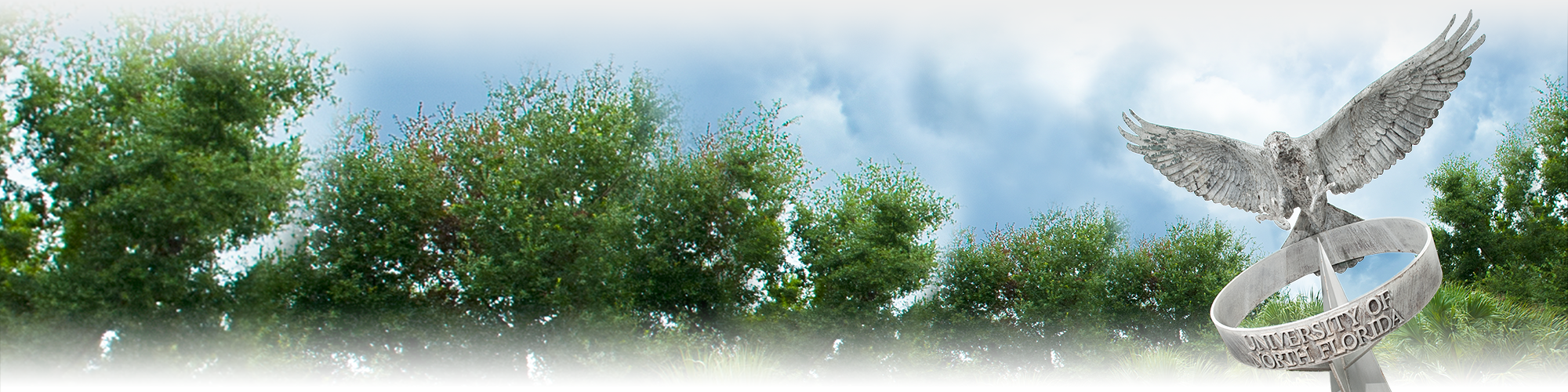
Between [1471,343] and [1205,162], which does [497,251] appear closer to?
[1205,162]

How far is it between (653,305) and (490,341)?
2784mm

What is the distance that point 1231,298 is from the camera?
8.41 m

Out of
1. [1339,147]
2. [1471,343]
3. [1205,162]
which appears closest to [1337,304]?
[1339,147]

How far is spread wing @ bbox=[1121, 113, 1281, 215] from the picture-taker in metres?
8.48

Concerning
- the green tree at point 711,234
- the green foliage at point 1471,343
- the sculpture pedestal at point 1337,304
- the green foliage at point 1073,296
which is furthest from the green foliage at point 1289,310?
the green tree at point 711,234

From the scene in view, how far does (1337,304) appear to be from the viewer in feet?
25.3

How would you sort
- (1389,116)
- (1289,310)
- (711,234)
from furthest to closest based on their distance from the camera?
(711,234) < (1289,310) < (1389,116)

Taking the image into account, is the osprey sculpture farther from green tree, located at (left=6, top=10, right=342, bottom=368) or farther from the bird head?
green tree, located at (left=6, top=10, right=342, bottom=368)

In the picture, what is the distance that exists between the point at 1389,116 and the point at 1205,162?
1.51 m

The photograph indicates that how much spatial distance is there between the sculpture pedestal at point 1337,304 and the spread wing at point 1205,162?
2.09ft

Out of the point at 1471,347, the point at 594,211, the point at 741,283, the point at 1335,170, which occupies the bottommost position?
the point at 1471,347

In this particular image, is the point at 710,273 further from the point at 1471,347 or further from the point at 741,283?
the point at 1471,347

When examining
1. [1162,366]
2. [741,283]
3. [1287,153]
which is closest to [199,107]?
[741,283]

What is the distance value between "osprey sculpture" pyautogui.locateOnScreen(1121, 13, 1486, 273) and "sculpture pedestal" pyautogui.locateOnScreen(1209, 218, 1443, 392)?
0.16 metres
